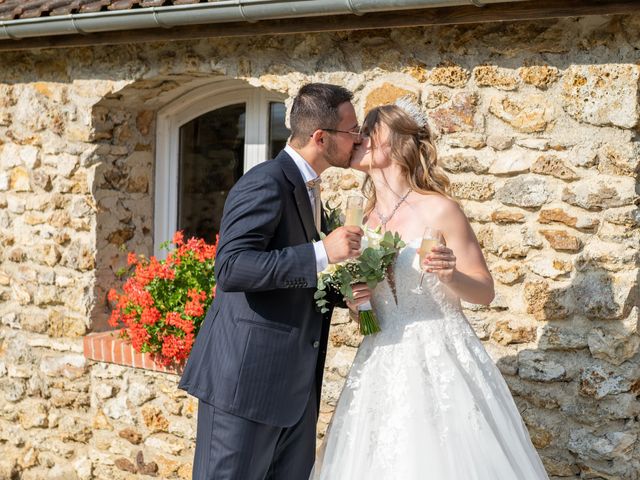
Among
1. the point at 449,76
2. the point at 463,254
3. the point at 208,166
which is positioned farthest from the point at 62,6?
the point at 463,254

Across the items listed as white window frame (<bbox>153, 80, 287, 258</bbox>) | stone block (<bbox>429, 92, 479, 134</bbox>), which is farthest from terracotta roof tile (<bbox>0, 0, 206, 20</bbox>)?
stone block (<bbox>429, 92, 479, 134</bbox>)

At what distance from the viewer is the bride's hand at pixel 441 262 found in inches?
132

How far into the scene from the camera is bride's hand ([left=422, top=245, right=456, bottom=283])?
11.0 ft

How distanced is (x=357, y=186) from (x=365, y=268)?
4.83 feet

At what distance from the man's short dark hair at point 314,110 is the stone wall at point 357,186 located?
1.14 meters

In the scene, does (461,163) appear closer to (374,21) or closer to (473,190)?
(473,190)

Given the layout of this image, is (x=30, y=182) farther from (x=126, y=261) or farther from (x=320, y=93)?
(x=320, y=93)

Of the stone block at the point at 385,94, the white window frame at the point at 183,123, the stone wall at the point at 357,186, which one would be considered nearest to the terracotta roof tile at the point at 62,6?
the stone wall at the point at 357,186

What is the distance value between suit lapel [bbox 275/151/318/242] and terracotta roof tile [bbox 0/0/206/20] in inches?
64.3

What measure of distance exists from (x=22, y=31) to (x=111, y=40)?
1.82ft

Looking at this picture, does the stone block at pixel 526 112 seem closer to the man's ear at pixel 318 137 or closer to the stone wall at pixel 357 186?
the stone wall at pixel 357 186

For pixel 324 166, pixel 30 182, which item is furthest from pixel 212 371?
pixel 30 182

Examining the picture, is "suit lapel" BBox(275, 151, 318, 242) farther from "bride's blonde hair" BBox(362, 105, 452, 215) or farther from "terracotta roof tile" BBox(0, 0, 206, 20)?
"terracotta roof tile" BBox(0, 0, 206, 20)

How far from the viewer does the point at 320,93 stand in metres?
3.61
